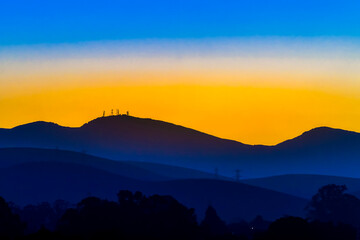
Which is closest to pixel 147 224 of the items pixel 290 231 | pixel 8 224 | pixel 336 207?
pixel 8 224

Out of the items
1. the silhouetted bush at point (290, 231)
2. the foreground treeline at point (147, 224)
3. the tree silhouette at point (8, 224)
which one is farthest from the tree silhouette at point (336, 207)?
the tree silhouette at point (8, 224)

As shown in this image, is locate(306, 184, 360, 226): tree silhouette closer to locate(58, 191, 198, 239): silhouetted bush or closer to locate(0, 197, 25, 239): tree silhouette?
locate(58, 191, 198, 239): silhouetted bush

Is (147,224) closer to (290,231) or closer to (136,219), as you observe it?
(136,219)

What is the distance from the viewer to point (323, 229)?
352ft

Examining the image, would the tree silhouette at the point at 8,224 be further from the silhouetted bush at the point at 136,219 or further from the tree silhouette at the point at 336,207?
the tree silhouette at the point at 336,207

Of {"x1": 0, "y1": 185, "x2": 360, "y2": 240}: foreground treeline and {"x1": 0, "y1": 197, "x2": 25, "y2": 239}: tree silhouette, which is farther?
{"x1": 0, "y1": 197, "x2": 25, "y2": 239}: tree silhouette

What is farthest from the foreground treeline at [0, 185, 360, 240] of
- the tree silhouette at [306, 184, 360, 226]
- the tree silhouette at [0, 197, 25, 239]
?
the tree silhouette at [306, 184, 360, 226]

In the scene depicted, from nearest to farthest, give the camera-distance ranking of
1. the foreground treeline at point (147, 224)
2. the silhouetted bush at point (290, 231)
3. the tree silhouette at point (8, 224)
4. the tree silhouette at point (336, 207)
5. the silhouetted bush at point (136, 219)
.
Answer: the silhouetted bush at point (290, 231), the foreground treeline at point (147, 224), the tree silhouette at point (8, 224), the silhouetted bush at point (136, 219), the tree silhouette at point (336, 207)

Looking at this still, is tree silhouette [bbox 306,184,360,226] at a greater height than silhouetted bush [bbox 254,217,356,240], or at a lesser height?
greater

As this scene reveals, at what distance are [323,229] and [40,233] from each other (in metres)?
40.4

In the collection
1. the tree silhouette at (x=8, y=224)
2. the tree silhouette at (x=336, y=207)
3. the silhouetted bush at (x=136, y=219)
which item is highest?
the tree silhouette at (x=336, y=207)

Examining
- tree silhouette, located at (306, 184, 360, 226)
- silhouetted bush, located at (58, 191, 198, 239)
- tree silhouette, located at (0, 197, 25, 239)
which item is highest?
tree silhouette, located at (306, 184, 360, 226)

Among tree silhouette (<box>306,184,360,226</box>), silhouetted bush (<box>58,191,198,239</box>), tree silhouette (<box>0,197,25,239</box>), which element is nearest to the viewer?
tree silhouette (<box>0,197,25,239</box>)

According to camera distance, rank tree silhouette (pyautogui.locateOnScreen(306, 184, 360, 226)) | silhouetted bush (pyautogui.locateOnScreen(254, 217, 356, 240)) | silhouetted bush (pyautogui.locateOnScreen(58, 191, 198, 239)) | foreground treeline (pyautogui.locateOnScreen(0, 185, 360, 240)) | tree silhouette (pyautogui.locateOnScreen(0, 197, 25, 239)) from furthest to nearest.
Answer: tree silhouette (pyautogui.locateOnScreen(306, 184, 360, 226)), silhouetted bush (pyautogui.locateOnScreen(58, 191, 198, 239)), tree silhouette (pyautogui.locateOnScreen(0, 197, 25, 239)), foreground treeline (pyautogui.locateOnScreen(0, 185, 360, 240)), silhouetted bush (pyautogui.locateOnScreen(254, 217, 356, 240))
